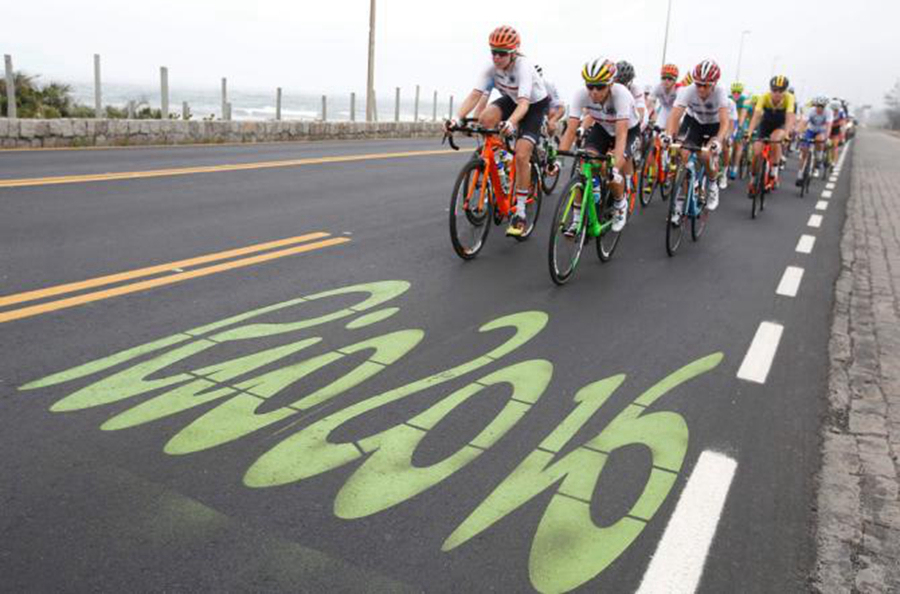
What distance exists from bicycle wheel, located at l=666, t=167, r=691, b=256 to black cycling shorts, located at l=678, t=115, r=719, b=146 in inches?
70.8

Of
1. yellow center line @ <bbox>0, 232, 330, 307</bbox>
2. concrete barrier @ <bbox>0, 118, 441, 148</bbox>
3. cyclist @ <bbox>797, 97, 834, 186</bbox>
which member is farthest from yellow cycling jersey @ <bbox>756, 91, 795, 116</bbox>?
concrete barrier @ <bbox>0, 118, 441, 148</bbox>

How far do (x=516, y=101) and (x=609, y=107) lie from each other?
37.1 inches

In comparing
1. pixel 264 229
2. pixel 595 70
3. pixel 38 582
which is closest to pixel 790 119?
pixel 595 70

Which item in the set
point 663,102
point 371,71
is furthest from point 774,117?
point 371,71

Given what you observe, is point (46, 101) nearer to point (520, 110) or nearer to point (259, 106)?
point (520, 110)

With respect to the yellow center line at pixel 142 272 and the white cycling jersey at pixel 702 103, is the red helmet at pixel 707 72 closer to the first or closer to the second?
the white cycling jersey at pixel 702 103

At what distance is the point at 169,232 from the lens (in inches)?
299

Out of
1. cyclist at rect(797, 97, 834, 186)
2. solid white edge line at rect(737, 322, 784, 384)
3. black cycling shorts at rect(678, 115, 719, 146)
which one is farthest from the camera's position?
cyclist at rect(797, 97, 834, 186)

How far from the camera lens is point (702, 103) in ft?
32.6

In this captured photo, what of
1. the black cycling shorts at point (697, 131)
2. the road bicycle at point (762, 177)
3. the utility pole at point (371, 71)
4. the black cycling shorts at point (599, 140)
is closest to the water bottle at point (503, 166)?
the black cycling shorts at point (599, 140)

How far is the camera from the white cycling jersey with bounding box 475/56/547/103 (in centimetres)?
773

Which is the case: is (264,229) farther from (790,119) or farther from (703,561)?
(790,119)

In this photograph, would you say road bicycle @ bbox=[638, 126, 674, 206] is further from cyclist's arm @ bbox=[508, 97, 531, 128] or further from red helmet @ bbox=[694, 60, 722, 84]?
cyclist's arm @ bbox=[508, 97, 531, 128]

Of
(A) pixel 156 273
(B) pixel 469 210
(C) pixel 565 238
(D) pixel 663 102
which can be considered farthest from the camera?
(D) pixel 663 102
